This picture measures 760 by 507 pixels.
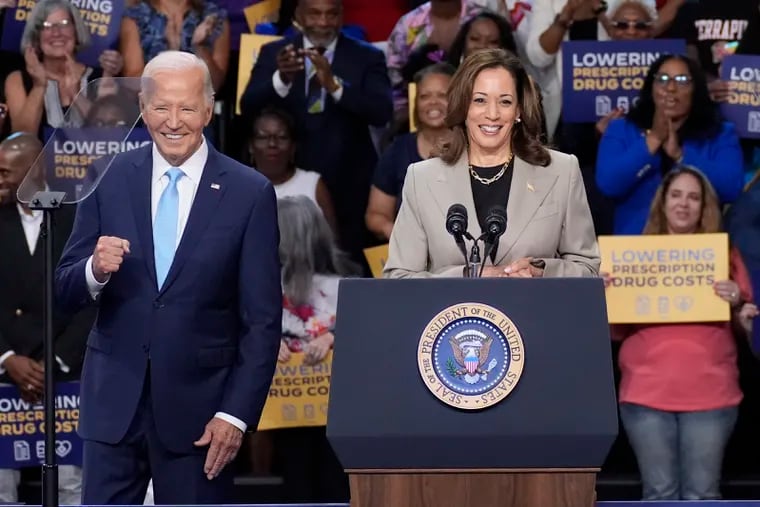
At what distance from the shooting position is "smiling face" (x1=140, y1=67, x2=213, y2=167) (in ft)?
11.8

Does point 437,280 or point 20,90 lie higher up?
point 20,90

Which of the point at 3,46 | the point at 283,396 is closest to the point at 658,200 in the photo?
the point at 283,396

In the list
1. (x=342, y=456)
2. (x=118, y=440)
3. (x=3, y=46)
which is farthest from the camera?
(x=3, y=46)

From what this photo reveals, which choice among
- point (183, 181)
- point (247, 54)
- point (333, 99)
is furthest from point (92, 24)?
point (183, 181)

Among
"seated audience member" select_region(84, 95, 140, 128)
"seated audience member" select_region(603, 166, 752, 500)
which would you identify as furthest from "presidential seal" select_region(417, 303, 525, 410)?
"seated audience member" select_region(603, 166, 752, 500)

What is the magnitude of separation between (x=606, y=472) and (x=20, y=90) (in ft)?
9.34

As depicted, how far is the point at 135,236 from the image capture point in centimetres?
366

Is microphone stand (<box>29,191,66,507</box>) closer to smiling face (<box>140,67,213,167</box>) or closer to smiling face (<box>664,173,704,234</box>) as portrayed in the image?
smiling face (<box>140,67,213,167</box>)

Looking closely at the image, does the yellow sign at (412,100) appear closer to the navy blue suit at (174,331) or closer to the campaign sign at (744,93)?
the campaign sign at (744,93)

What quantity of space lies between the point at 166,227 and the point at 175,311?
0.22 metres

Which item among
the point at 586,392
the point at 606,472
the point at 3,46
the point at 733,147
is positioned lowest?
the point at 606,472

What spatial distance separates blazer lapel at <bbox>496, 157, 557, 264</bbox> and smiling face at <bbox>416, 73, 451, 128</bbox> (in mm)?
1998

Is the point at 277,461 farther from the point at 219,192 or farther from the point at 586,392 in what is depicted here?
the point at 586,392

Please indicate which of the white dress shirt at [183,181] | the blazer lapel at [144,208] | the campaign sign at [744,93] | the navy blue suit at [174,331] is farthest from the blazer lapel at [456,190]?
the campaign sign at [744,93]
